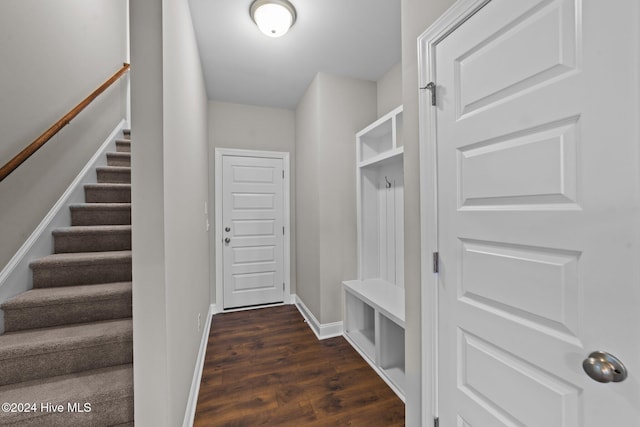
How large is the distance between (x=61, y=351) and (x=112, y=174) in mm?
1785

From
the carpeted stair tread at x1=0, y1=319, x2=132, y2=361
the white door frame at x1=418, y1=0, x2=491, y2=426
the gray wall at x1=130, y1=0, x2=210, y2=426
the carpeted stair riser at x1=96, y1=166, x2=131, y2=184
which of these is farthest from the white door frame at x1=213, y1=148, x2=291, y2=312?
the white door frame at x1=418, y1=0, x2=491, y2=426

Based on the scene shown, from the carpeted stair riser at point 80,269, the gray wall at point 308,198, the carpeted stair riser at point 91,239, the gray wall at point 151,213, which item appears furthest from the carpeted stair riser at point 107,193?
the gray wall at point 308,198

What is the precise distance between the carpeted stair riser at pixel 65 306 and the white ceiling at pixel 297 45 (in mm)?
2044

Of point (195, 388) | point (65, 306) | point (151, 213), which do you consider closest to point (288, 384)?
point (195, 388)

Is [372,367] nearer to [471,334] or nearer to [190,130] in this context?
[471,334]

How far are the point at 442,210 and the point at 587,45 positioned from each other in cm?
66

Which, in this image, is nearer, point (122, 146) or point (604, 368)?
point (604, 368)

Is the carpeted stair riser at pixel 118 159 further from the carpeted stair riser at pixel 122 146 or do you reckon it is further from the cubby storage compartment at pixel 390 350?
the cubby storage compartment at pixel 390 350

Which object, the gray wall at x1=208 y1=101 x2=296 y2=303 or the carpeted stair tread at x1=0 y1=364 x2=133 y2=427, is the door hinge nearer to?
the carpeted stair tread at x1=0 y1=364 x2=133 y2=427

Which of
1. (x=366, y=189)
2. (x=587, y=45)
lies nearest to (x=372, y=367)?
(x=366, y=189)

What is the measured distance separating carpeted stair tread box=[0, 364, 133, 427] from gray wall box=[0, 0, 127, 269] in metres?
0.86

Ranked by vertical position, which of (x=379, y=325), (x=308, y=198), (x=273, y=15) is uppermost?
(x=273, y=15)

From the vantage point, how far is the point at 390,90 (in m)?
2.76

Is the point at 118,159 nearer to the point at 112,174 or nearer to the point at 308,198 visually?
the point at 112,174
